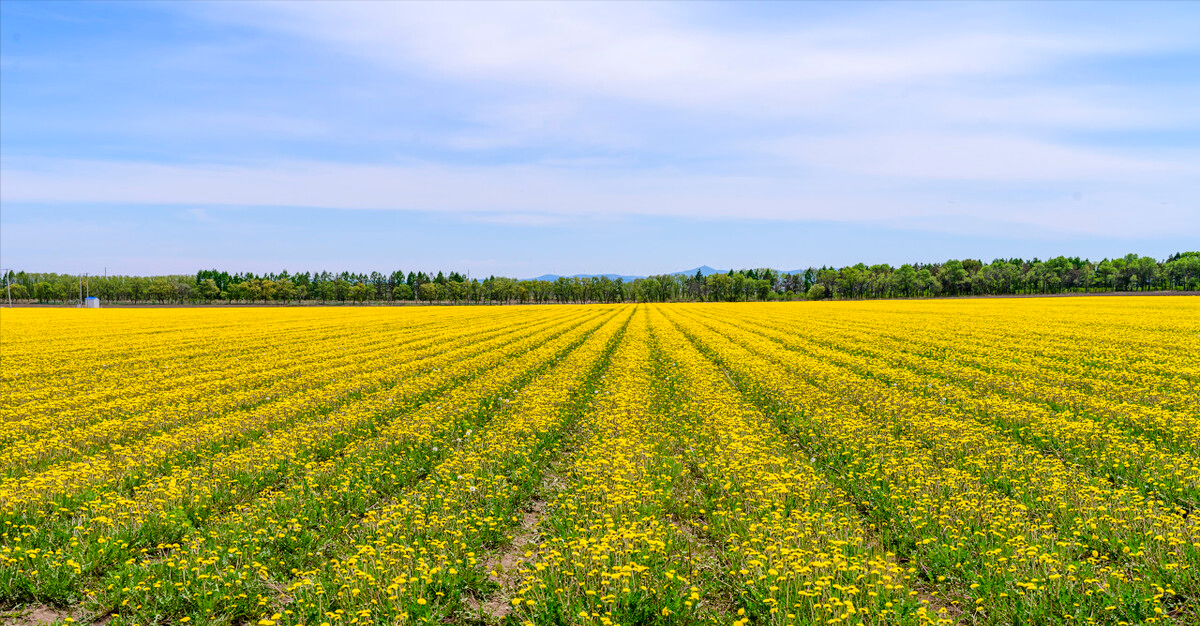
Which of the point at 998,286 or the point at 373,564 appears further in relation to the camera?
the point at 998,286

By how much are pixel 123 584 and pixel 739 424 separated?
1082 centimetres

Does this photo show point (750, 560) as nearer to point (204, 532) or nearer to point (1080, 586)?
point (1080, 586)

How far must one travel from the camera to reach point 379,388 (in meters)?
19.1

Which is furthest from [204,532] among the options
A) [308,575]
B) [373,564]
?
[373,564]

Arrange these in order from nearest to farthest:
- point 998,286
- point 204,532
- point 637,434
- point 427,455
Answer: point 204,532, point 427,455, point 637,434, point 998,286

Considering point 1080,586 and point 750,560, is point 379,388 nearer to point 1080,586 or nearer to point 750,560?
point 750,560

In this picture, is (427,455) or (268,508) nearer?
(268,508)

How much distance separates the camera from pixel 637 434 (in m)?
12.8

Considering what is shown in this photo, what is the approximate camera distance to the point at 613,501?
8805mm

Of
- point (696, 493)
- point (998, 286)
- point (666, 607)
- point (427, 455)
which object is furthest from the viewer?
point (998, 286)

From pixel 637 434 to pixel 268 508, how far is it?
23.2 ft

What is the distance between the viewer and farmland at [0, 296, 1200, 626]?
6.24 metres

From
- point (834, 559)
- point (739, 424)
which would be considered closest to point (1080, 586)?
point (834, 559)

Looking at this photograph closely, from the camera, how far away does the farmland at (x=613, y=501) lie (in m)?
6.24
